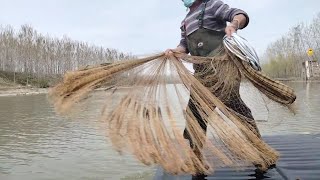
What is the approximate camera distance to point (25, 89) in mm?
50094

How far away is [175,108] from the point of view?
3205 millimetres

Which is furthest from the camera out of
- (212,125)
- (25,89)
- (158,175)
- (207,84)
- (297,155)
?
(25,89)

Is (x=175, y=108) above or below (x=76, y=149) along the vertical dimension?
above

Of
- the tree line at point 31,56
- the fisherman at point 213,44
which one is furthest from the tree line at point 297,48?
the fisherman at point 213,44

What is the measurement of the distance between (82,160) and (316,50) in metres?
62.4

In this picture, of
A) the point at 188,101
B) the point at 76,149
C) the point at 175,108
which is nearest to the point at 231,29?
the point at 188,101

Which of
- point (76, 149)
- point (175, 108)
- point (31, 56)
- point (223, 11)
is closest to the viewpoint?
point (175, 108)

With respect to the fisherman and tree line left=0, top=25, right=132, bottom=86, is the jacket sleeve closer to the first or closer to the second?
the fisherman

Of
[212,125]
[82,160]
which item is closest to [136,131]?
[212,125]

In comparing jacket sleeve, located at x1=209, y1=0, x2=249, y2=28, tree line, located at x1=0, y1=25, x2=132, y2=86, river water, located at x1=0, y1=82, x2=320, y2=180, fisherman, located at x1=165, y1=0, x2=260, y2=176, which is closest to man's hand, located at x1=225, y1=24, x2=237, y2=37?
fisherman, located at x1=165, y1=0, x2=260, y2=176

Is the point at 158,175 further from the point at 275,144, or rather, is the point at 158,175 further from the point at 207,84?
the point at 275,144

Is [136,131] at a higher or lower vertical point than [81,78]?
lower

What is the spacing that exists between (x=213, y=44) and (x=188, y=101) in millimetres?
679

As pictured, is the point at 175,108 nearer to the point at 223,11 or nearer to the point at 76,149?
the point at 223,11
